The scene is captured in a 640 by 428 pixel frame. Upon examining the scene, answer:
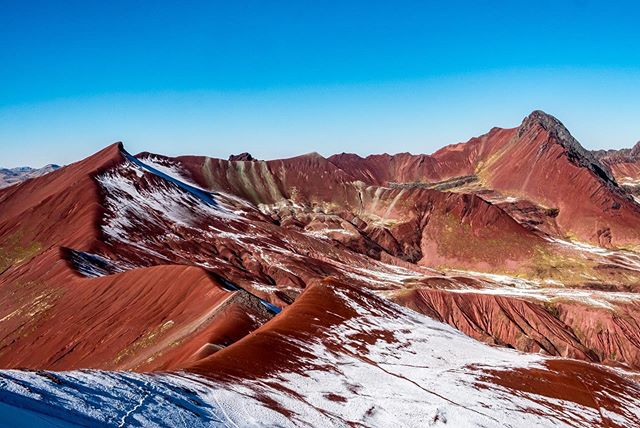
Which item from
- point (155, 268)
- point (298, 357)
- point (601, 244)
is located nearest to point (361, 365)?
point (298, 357)

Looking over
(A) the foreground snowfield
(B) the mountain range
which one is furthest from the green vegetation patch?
(A) the foreground snowfield

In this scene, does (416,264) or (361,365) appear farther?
(416,264)

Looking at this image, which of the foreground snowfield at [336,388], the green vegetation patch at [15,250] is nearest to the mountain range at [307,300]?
the foreground snowfield at [336,388]

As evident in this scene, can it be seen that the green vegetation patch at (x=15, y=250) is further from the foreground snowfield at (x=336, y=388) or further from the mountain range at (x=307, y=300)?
the foreground snowfield at (x=336, y=388)

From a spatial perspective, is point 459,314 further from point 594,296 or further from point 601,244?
point 601,244

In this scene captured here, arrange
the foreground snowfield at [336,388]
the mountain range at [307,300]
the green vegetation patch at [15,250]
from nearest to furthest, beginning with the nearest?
the foreground snowfield at [336,388], the mountain range at [307,300], the green vegetation patch at [15,250]
